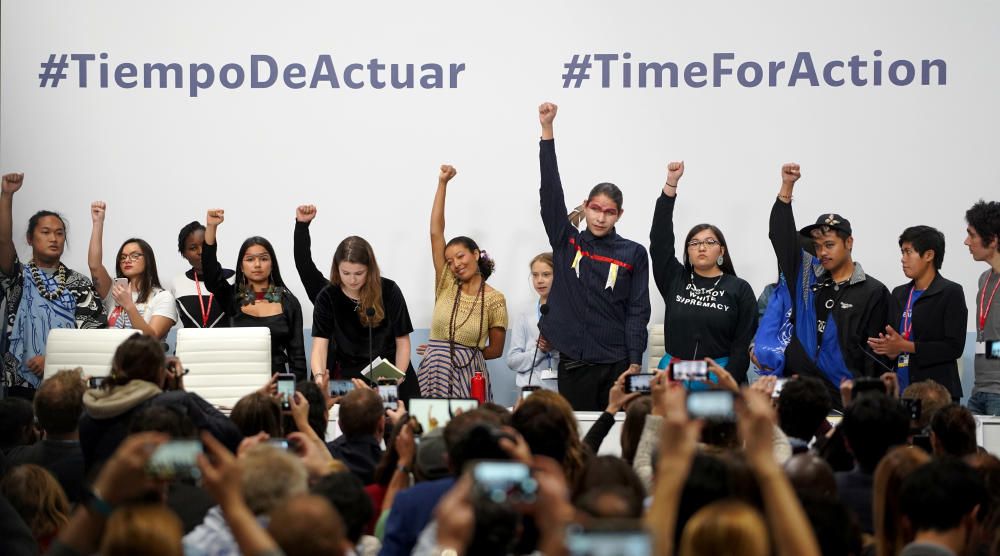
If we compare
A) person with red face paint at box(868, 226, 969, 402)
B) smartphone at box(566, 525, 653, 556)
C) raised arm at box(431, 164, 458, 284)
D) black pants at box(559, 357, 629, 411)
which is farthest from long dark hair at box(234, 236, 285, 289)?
smartphone at box(566, 525, 653, 556)

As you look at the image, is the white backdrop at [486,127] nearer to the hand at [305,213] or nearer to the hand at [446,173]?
the hand at [446,173]

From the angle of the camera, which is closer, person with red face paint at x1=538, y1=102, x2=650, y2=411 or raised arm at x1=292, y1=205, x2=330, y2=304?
person with red face paint at x1=538, y1=102, x2=650, y2=411

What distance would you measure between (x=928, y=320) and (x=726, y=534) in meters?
3.85

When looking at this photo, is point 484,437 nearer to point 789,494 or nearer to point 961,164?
point 789,494

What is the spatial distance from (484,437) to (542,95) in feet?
14.7

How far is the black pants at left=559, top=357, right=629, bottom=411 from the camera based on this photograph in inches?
221

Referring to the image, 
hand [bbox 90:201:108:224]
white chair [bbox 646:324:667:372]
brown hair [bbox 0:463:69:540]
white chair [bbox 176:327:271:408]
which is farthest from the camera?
hand [bbox 90:201:108:224]

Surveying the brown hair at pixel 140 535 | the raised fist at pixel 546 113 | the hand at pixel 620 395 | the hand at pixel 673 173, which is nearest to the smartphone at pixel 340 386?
the hand at pixel 620 395

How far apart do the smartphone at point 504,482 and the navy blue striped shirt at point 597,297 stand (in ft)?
11.6

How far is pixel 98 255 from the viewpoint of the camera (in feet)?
22.2

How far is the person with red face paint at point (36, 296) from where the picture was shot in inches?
250

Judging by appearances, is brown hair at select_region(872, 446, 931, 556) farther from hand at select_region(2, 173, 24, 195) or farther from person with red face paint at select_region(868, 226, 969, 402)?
hand at select_region(2, 173, 24, 195)

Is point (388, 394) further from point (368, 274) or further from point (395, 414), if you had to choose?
point (368, 274)

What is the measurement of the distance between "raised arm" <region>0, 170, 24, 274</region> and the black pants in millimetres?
2876
